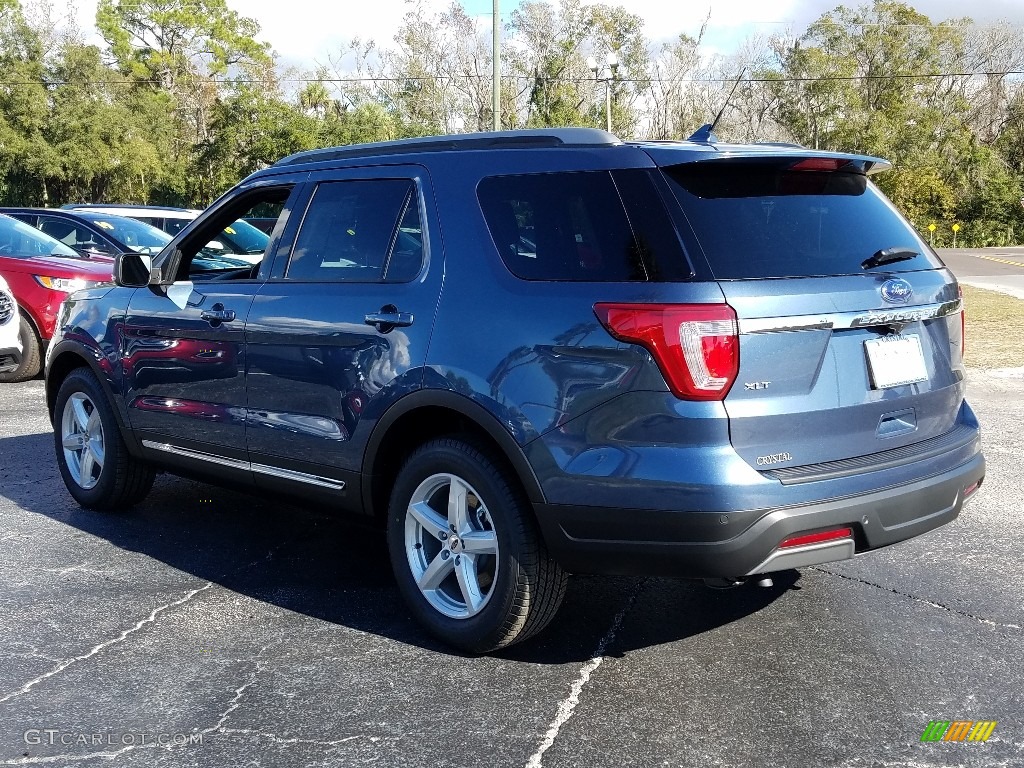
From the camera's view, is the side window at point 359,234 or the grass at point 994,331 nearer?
the side window at point 359,234

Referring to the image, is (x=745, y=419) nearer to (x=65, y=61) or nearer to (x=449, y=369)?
(x=449, y=369)

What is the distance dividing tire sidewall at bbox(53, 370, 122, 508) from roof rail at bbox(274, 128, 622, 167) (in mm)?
1891

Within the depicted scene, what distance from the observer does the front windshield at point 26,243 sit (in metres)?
10.7

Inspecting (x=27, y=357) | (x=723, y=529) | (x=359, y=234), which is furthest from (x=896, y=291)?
(x=27, y=357)

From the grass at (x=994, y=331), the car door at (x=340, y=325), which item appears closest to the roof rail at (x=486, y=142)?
the car door at (x=340, y=325)

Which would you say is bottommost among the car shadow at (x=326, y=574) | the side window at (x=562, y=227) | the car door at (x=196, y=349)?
the car shadow at (x=326, y=574)

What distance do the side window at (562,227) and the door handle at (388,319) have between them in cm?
45

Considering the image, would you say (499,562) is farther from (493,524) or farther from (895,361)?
(895,361)

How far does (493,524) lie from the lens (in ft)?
12.3

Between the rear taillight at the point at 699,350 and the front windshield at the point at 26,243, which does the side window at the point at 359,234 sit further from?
the front windshield at the point at 26,243

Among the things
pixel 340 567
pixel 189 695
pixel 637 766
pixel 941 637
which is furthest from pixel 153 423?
pixel 941 637

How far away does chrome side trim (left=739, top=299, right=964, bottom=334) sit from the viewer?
3311mm

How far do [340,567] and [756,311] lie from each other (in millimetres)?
2504

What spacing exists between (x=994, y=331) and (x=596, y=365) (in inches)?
494
